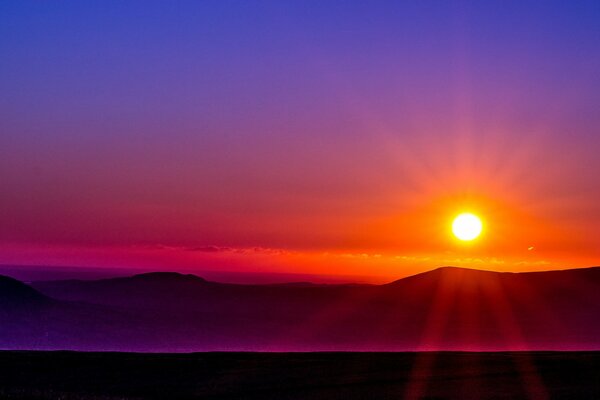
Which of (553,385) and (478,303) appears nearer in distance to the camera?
(553,385)

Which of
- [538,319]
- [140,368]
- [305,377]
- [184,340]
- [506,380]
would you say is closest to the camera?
[506,380]

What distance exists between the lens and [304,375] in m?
41.0

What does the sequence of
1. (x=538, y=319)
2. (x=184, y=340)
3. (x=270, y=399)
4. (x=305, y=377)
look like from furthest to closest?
(x=184, y=340)
(x=538, y=319)
(x=305, y=377)
(x=270, y=399)

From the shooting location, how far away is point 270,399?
112 ft

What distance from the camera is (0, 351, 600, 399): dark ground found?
35.2 metres

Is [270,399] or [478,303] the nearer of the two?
[270,399]

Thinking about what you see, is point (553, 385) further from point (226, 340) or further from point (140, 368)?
point (226, 340)

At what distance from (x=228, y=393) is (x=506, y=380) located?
13.4m

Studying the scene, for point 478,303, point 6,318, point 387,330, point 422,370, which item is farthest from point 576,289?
point 422,370

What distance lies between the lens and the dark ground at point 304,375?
35156 mm

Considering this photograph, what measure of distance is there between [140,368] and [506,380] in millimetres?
19734

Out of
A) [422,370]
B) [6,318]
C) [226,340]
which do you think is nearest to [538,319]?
[226,340]

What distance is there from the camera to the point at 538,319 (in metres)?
173

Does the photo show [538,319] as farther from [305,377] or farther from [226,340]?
[305,377]
